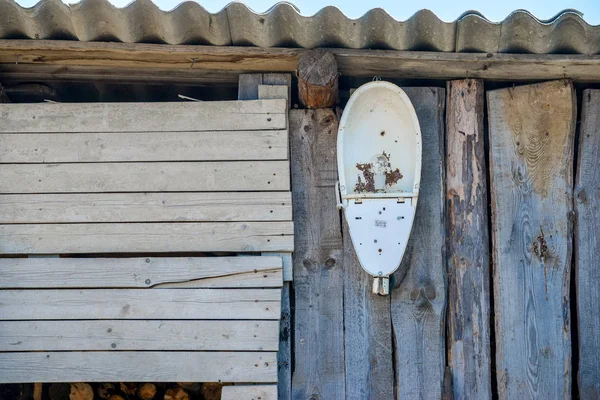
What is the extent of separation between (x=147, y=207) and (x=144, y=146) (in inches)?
12.9

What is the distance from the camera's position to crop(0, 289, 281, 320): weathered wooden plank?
11.8 ft

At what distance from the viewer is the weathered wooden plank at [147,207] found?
369 cm

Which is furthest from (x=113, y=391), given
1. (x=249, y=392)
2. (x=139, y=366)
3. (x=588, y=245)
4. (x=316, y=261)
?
(x=588, y=245)

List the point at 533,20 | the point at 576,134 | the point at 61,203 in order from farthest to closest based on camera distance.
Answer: the point at 576,134 < the point at 61,203 < the point at 533,20

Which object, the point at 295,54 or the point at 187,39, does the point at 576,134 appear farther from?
the point at 187,39

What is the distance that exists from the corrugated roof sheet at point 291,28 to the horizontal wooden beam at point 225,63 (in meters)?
0.04

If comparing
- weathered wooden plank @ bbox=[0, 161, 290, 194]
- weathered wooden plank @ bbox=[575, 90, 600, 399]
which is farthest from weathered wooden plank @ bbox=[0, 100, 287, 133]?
weathered wooden plank @ bbox=[575, 90, 600, 399]

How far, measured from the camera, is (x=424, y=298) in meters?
3.71

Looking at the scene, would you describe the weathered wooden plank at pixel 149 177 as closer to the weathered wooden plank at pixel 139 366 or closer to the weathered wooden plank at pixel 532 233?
the weathered wooden plank at pixel 139 366

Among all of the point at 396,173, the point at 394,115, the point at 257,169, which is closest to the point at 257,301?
the point at 257,169

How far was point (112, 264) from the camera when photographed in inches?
144

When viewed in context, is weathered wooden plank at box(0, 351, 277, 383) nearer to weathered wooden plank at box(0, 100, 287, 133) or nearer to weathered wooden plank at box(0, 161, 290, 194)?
weathered wooden plank at box(0, 161, 290, 194)

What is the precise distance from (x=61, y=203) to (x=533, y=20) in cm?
253

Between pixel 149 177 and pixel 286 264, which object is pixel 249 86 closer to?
pixel 149 177
